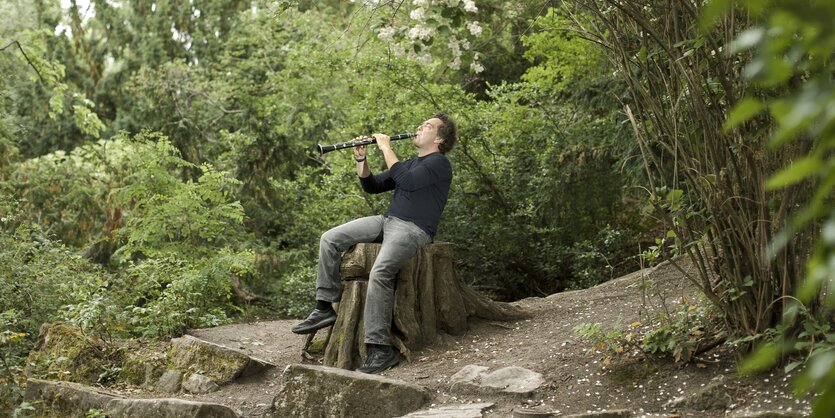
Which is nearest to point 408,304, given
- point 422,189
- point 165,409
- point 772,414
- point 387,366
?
point 387,366

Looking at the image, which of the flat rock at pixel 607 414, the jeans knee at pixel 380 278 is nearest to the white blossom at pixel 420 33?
the jeans knee at pixel 380 278

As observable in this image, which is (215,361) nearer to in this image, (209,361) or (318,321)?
(209,361)

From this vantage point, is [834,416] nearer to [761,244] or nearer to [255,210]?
[761,244]

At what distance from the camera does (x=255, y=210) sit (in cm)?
1164

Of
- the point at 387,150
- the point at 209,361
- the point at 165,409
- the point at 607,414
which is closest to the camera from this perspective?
the point at 607,414

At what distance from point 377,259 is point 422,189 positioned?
0.59m

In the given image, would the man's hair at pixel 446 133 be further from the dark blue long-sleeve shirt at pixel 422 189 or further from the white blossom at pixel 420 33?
the white blossom at pixel 420 33

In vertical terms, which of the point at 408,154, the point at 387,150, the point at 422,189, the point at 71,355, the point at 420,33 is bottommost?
the point at 71,355

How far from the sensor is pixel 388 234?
20.1 feet

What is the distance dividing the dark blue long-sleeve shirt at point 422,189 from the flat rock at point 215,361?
4.52ft

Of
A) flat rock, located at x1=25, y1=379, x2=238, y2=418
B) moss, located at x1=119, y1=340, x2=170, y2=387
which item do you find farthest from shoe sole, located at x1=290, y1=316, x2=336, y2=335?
flat rock, located at x1=25, y1=379, x2=238, y2=418

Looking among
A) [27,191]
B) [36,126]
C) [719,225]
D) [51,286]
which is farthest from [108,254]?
[719,225]

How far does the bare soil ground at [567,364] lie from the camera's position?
4.52 meters

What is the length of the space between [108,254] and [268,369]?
618 cm
